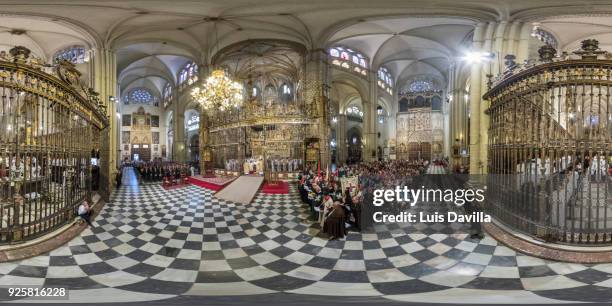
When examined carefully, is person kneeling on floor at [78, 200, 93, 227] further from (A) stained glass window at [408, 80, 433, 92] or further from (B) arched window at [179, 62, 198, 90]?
(A) stained glass window at [408, 80, 433, 92]

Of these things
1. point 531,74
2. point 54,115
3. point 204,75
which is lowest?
point 54,115

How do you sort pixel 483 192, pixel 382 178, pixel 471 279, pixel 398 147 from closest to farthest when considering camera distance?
pixel 471 279 → pixel 483 192 → pixel 382 178 → pixel 398 147

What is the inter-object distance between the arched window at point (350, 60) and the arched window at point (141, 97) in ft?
53.1

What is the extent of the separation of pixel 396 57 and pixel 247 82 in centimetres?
793

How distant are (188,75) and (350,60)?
9.60m

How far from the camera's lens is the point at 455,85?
15.1 meters

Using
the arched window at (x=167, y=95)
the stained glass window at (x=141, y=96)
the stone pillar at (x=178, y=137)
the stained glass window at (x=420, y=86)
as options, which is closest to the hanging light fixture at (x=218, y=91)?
the stone pillar at (x=178, y=137)

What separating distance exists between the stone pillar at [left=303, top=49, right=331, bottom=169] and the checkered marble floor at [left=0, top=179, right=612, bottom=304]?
756 centimetres

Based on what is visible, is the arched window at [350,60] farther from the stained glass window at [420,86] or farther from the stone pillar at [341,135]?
the stained glass window at [420,86]

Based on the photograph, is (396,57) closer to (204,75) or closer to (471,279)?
(204,75)

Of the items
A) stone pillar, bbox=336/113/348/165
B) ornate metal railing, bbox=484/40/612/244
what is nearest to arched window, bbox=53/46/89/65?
ornate metal railing, bbox=484/40/612/244

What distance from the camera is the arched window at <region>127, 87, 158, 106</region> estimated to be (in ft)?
75.3

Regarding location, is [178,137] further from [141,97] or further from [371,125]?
[371,125]

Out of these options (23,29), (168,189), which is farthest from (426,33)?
(23,29)
